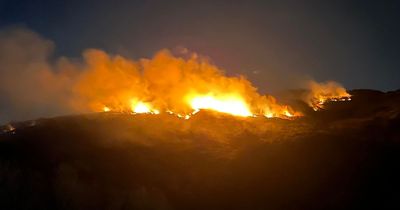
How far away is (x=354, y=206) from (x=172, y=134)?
76.9 feet

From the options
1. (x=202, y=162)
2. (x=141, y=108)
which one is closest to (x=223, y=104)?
(x=141, y=108)

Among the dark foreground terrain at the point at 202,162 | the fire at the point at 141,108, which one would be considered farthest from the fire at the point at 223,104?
the fire at the point at 141,108

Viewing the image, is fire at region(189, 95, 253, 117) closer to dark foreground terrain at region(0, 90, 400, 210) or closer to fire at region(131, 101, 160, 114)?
dark foreground terrain at region(0, 90, 400, 210)

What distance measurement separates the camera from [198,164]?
54.4 meters

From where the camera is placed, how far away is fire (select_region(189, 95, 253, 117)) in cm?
6444

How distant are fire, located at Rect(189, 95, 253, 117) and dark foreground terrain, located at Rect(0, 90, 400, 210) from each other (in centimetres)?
425

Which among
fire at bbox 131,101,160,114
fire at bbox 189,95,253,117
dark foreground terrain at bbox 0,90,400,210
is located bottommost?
dark foreground terrain at bbox 0,90,400,210

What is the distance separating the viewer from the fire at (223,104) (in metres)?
64.4

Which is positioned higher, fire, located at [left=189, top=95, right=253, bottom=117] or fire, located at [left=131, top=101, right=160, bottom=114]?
fire, located at [left=189, top=95, right=253, bottom=117]

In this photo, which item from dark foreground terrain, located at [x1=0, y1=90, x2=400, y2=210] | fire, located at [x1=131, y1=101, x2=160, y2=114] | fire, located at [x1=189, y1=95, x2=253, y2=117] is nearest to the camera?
dark foreground terrain, located at [x1=0, y1=90, x2=400, y2=210]

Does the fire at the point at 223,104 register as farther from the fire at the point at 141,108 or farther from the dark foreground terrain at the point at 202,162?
the fire at the point at 141,108

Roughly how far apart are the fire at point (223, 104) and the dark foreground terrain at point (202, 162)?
4.25 metres

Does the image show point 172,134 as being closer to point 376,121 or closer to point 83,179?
point 83,179

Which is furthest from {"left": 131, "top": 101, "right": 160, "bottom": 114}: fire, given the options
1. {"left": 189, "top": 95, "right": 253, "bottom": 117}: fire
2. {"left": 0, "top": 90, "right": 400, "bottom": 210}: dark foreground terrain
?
{"left": 189, "top": 95, "right": 253, "bottom": 117}: fire
